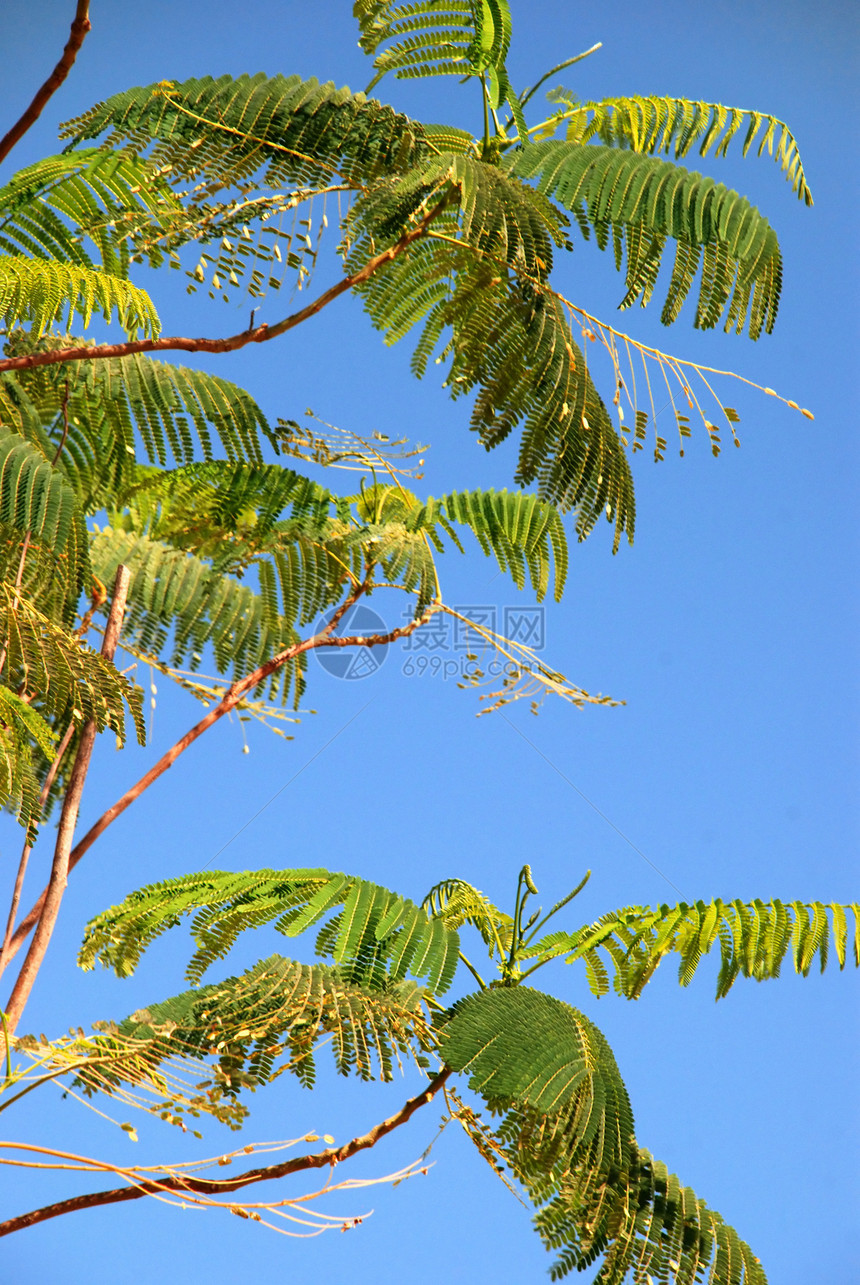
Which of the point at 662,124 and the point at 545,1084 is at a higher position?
the point at 662,124

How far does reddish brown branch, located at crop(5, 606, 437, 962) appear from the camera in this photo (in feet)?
13.4

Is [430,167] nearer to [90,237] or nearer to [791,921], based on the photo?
[90,237]

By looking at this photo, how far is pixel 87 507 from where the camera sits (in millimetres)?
4504

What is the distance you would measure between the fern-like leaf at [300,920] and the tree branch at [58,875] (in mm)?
321

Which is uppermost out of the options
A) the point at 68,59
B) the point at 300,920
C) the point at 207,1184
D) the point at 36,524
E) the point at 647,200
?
the point at 647,200

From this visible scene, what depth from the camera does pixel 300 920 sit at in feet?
10.8

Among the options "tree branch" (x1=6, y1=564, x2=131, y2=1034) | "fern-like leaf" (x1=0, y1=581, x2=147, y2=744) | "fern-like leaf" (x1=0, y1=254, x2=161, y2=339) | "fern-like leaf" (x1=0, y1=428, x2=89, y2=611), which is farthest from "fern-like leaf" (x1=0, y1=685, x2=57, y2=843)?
"fern-like leaf" (x1=0, y1=254, x2=161, y2=339)

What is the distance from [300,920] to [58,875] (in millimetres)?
1097

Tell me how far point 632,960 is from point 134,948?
1.70 m

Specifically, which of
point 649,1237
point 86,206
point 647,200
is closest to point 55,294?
point 86,206

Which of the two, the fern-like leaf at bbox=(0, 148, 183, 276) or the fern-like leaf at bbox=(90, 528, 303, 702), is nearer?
the fern-like leaf at bbox=(0, 148, 183, 276)

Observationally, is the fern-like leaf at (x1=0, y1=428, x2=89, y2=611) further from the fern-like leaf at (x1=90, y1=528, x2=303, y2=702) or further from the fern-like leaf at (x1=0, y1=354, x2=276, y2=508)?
the fern-like leaf at (x1=90, y1=528, x2=303, y2=702)

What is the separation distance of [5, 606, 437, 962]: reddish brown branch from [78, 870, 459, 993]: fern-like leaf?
0.60 metres

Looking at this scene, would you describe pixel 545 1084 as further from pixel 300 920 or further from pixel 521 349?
pixel 521 349
